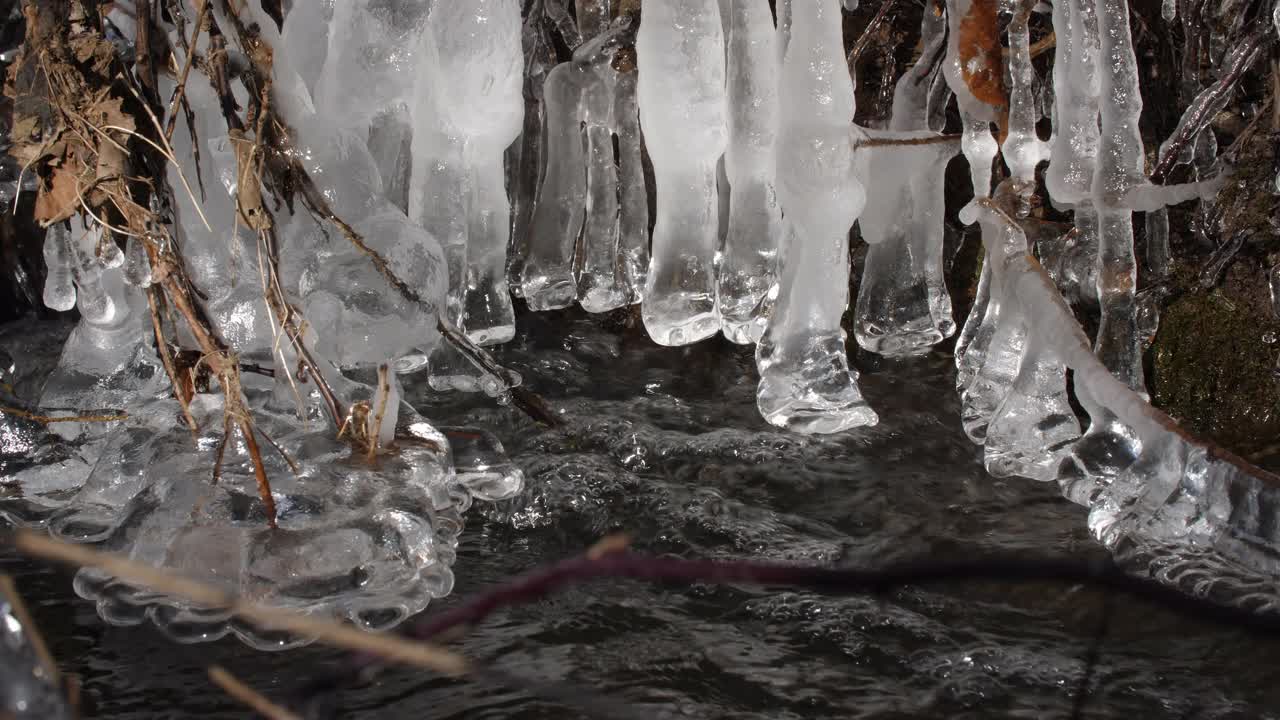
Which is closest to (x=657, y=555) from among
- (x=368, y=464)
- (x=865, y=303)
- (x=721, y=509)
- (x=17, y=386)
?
(x=721, y=509)

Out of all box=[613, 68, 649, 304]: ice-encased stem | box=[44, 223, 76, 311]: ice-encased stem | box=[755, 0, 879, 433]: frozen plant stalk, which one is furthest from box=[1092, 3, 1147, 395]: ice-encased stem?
box=[44, 223, 76, 311]: ice-encased stem

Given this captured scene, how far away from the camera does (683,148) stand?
8.43 ft

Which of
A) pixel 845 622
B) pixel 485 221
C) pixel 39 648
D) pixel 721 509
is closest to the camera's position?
pixel 39 648

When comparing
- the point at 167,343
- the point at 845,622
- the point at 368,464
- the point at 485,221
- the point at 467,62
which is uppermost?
the point at 467,62

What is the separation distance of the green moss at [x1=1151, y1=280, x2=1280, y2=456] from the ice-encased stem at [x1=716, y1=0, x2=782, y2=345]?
1.00 m

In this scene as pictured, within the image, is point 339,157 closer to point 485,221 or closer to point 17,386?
point 485,221

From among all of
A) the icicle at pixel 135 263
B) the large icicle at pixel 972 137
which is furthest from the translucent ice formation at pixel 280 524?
the large icicle at pixel 972 137

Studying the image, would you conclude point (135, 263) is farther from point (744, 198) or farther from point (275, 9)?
point (744, 198)

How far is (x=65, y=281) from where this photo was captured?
2.78m

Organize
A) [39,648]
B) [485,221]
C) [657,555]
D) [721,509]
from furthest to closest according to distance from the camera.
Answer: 1. [485,221]
2. [721,509]
3. [657,555]
4. [39,648]

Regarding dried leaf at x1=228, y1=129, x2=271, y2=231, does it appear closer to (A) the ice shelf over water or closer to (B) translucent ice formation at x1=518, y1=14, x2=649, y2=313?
(A) the ice shelf over water

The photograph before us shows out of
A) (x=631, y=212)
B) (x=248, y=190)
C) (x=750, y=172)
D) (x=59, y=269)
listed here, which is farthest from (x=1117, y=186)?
(x=59, y=269)

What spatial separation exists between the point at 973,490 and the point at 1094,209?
2.20ft

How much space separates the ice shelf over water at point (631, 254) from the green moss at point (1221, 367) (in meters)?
0.17
